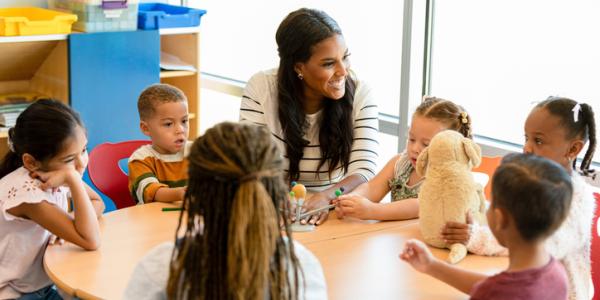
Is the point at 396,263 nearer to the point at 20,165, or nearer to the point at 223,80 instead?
the point at 20,165

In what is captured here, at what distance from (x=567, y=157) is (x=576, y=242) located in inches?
12.7

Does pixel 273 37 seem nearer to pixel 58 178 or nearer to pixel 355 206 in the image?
pixel 355 206

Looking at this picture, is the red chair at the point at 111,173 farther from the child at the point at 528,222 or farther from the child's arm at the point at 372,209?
the child at the point at 528,222

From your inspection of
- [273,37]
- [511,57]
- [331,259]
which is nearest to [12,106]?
[273,37]

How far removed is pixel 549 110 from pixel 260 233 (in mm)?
1052

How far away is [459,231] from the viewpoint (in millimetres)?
2094

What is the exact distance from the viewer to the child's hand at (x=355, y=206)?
2.42 m

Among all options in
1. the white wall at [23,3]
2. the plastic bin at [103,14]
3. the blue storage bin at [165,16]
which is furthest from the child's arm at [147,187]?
the white wall at [23,3]

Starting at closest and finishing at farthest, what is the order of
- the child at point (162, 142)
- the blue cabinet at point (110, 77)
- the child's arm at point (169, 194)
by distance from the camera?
the child's arm at point (169, 194), the child at point (162, 142), the blue cabinet at point (110, 77)

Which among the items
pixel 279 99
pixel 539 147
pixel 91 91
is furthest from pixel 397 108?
pixel 539 147

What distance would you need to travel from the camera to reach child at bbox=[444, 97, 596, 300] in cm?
195

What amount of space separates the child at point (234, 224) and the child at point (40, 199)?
757 millimetres

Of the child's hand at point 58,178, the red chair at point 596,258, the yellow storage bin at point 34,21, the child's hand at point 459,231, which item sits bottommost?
the red chair at point 596,258

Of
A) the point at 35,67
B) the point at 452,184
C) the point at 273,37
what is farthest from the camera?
the point at 273,37
